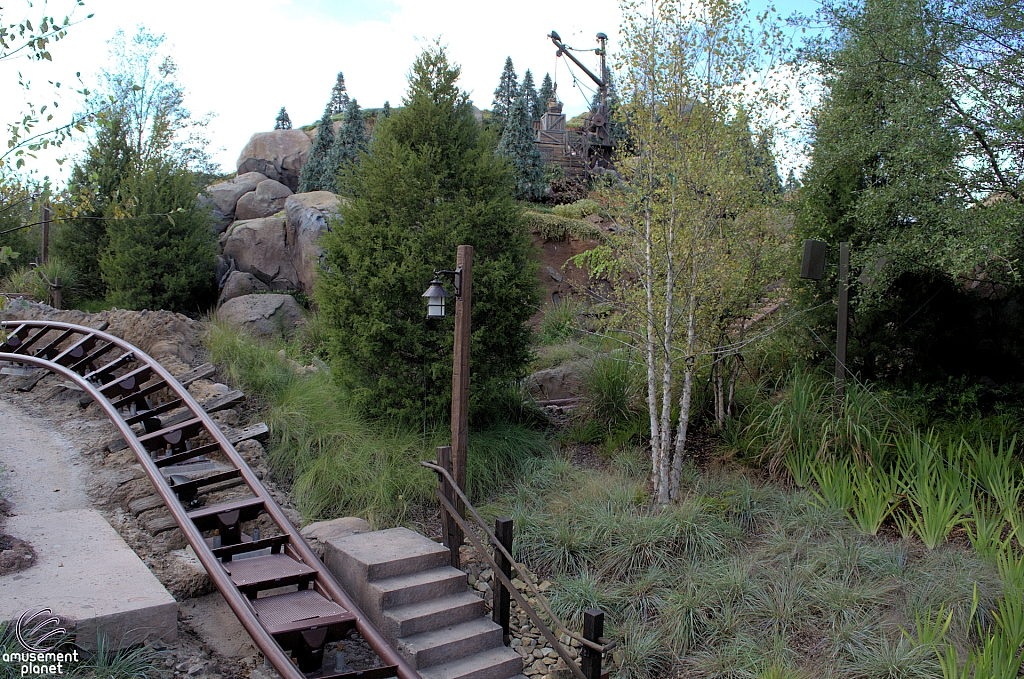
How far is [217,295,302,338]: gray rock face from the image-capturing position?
1171 centimetres

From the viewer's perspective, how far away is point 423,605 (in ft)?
17.1

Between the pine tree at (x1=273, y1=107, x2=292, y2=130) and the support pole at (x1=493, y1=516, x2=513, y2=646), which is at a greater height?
the pine tree at (x1=273, y1=107, x2=292, y2=130)

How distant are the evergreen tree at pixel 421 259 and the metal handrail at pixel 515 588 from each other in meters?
1.54

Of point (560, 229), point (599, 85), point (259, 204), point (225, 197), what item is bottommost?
point (560, 229)

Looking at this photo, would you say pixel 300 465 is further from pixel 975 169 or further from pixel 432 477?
pixel 975 169

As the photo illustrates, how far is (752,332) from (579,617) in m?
4.28

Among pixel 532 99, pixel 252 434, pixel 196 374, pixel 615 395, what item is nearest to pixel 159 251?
pixel 196 374

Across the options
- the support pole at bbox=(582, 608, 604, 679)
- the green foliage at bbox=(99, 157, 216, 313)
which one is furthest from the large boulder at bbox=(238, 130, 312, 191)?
the support pole at bbox=(582, 608, 604, 679)

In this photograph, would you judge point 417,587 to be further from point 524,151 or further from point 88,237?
point 524,151

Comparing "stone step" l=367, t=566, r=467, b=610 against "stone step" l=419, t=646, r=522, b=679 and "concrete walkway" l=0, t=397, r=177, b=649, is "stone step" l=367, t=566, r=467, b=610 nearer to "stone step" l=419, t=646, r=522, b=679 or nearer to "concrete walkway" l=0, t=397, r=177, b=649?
"stone step" l=419, t=646, r=522, b=679

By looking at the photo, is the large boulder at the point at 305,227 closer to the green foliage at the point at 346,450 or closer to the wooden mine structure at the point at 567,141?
the green foliage at the point at 346,450

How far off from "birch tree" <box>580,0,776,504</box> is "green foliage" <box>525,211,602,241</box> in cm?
722

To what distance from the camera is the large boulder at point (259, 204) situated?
16.5 meters

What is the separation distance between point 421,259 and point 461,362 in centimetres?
144
